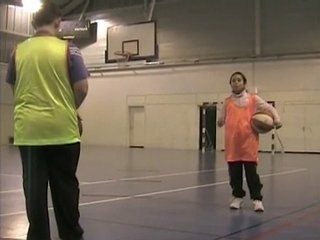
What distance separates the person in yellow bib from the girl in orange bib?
11.3 feet

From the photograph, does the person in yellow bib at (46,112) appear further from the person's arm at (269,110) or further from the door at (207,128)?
the door at (207,128)

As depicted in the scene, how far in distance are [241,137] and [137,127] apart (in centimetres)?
2469

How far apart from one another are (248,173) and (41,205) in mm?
3673

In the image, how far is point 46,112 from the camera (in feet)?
11.3

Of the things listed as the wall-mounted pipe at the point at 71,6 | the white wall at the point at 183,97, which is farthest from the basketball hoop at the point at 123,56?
the wall-mounted pipe at the point at 71,6

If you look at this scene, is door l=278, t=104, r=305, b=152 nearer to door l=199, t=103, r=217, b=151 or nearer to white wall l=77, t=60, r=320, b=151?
white wall l=77, t=60, r=320, b=151

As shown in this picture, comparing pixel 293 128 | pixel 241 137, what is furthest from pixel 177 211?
pixel 293 128

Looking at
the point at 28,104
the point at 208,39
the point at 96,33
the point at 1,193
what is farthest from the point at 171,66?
the point at 28,104

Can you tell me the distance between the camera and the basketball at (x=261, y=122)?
6543 mm

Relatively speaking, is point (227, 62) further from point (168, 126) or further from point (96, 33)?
point (96, 33)

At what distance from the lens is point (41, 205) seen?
3.52 metres

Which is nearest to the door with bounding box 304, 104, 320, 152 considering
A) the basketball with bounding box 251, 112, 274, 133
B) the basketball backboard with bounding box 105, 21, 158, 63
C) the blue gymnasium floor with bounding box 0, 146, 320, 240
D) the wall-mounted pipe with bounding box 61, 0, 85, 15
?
the basketball backboard with bounding box 105, 21, 158, 63

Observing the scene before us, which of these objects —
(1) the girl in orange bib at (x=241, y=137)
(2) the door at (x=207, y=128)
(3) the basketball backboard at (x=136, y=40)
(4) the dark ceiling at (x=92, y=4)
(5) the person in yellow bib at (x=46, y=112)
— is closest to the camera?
(5) the person in yellow bib at (x=46, y=112)

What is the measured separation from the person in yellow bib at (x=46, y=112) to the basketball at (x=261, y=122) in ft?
11.4
